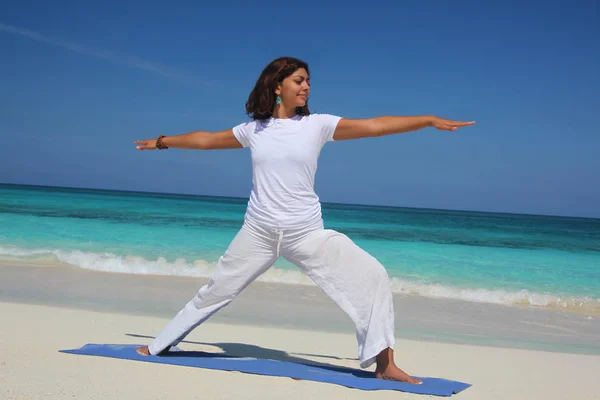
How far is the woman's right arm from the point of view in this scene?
3684mm

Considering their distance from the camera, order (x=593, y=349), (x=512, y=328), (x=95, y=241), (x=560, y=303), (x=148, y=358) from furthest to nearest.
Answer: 1. (x=95, y=241)
2. (x=560, y=303)
3. (x=512, y=328)
4. (x=593, y=349)
5. (x=148, y=358)

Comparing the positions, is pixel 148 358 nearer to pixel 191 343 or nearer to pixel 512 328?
pixel 191 343

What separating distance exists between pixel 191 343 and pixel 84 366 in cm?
109

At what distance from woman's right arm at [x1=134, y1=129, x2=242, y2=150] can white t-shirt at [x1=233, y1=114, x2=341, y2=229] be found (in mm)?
245

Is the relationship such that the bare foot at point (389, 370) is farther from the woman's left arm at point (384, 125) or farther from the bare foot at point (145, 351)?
the bare foot at point (145, 351)

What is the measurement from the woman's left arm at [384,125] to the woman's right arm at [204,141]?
25.7 inches

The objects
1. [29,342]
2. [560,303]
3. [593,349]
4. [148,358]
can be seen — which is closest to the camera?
[148,358]

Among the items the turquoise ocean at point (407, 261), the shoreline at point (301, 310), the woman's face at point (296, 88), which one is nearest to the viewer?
the woman's face at point (296, 88)

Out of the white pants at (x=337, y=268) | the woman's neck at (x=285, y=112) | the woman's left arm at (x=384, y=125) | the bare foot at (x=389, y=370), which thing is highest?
the woman's neck at (x=285, y=112)

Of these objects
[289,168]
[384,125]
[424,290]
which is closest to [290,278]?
[424,290]

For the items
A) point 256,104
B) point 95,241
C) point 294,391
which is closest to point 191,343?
point 294,391

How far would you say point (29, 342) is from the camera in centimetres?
405

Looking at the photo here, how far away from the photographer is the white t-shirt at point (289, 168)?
3389mm

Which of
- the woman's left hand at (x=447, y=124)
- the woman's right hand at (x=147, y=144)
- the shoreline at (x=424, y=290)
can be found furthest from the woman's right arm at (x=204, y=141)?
the shoreline at (x=424, y=290)
